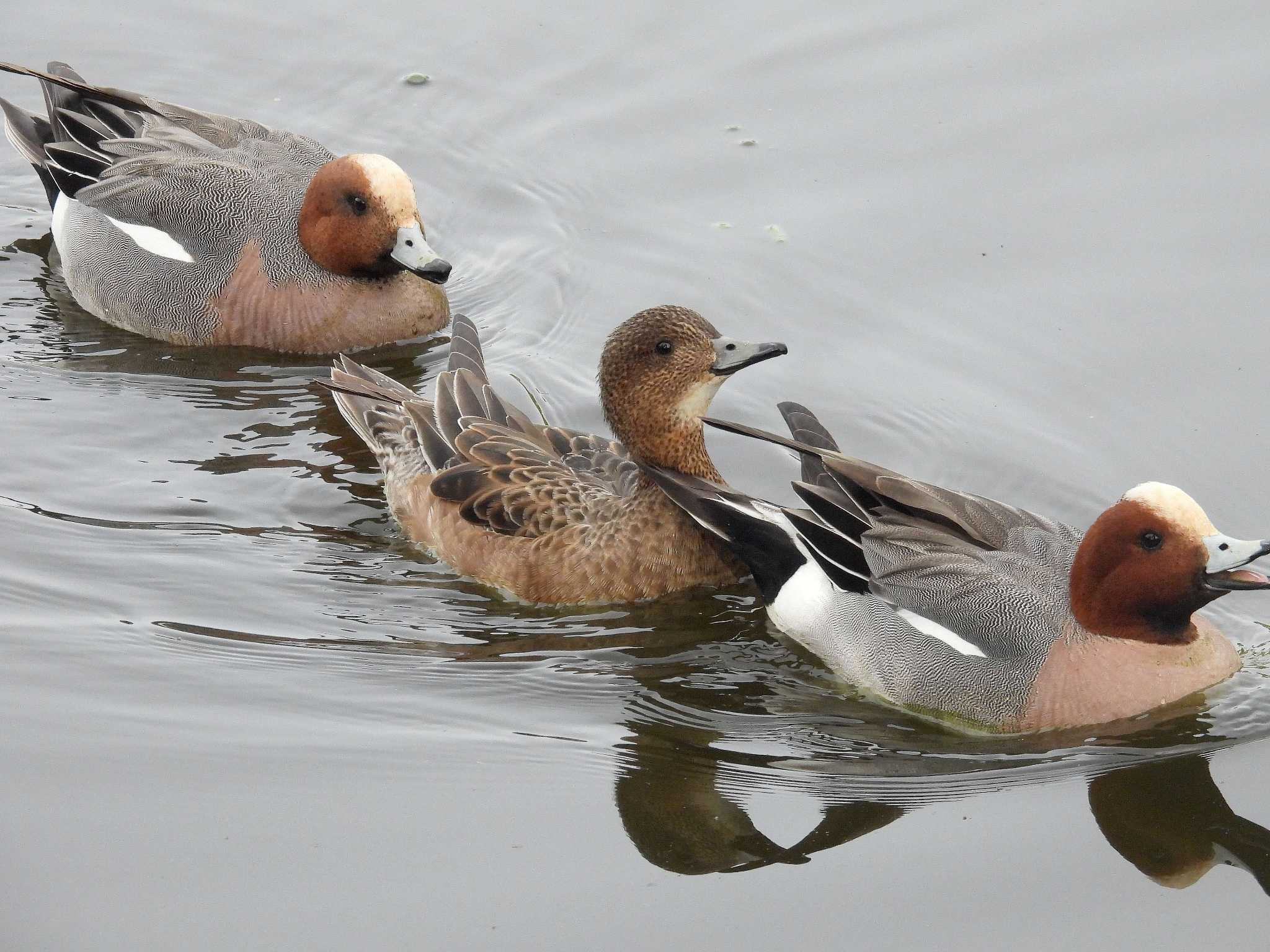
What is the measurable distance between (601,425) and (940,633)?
2.49m

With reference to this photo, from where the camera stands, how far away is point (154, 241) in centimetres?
870

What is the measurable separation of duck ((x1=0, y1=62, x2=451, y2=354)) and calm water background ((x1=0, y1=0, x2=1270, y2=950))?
0.62ft

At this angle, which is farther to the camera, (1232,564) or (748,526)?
(748,526)

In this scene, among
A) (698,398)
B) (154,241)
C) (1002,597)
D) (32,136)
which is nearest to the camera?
(1002,597)

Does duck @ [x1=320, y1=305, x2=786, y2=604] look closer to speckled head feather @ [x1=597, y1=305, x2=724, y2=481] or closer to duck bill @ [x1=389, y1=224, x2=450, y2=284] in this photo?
speckled head feather @ [x1=597, y1=305, x2=724, y2=481]

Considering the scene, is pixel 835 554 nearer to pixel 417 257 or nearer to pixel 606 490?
pixel 606 490

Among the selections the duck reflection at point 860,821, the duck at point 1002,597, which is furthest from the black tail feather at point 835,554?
the duck reflection at point 860,821

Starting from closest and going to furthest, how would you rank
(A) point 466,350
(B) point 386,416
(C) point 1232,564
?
(C) point 1232,564, (B) point 386,416, (A) point 466,350

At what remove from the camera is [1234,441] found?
7.11 m

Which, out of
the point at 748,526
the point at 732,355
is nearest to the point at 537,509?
the point at 748,526

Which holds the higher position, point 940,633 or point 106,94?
point 106,94

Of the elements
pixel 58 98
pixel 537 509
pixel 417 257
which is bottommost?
pixel 537 509

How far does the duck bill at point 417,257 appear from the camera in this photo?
8.26 m

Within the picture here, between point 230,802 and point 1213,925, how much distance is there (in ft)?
9.58
